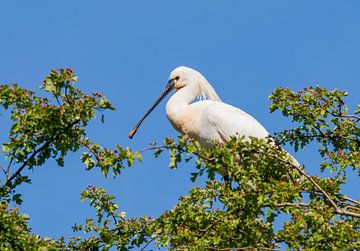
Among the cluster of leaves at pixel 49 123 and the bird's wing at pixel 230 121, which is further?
the bird's wing at pixel 230 121

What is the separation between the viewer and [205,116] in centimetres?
1303

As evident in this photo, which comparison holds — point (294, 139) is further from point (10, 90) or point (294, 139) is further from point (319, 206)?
point (10, 90)

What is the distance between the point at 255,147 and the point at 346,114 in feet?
7.93

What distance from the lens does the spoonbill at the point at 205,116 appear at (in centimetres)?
1298

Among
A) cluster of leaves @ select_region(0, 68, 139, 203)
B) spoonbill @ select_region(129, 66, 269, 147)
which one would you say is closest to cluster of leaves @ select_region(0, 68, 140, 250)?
cluster of leaves @ select_region(0, 68, 139, 203)

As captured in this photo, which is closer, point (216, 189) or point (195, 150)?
point (195, 150)

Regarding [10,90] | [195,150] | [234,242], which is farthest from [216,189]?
[10,90]

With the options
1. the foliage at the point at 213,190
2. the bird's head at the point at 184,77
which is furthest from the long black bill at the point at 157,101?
the foliage at the point at 213,190

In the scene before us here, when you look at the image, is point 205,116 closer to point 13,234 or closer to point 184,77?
point 184,77

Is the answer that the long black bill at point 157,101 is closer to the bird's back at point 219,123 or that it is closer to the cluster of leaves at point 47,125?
the bird's back at point 219,123

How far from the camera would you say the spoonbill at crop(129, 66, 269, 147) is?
13.0 meters

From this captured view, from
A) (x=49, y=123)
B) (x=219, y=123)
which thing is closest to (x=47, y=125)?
(x=49, y=123)

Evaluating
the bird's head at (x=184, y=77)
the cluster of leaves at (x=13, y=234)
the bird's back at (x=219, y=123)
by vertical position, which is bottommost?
the cluster of leaves at (x=13, y=234)

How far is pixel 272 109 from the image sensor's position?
10352 mm
